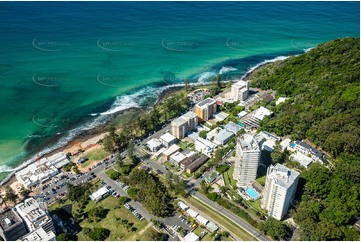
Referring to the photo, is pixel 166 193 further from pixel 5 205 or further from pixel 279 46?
pixel 279 46

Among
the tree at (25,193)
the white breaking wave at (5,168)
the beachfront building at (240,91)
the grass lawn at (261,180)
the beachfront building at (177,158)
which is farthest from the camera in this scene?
the beachfront building at (240,91)

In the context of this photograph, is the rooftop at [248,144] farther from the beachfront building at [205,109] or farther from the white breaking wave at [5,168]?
the white breaking wave at [5,168]

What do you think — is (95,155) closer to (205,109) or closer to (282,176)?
(205,109)

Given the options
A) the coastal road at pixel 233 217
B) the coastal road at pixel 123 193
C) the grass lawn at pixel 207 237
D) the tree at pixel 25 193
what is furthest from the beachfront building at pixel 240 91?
the tree at pixel 25 193

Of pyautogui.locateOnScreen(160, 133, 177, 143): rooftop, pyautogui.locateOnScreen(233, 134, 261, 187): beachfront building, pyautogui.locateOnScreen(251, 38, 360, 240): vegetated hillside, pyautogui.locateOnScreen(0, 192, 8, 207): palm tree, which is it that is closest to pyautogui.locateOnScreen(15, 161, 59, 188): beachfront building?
pyautogui.locateOnScreen(0, 192, 8, 207): palm tree

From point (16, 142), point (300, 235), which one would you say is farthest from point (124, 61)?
point (300, 235)

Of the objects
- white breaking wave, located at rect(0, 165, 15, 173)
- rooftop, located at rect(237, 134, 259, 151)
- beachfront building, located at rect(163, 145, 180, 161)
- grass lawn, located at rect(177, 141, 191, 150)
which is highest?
rooftop, located at rect(237, 134, 259, 151)

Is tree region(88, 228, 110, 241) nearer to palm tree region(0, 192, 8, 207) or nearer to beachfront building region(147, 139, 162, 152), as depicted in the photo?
palm tree region(0, 192, 8, 207)
